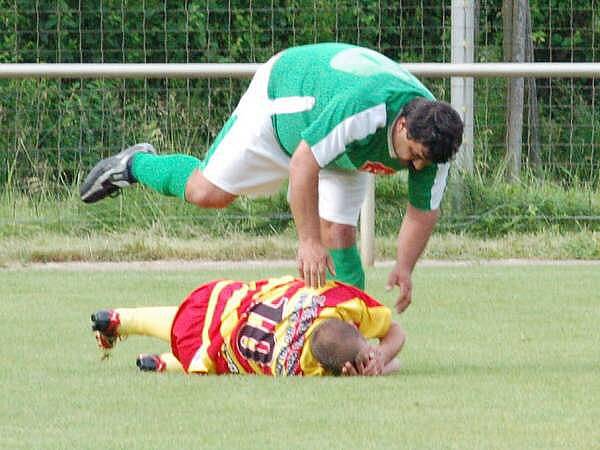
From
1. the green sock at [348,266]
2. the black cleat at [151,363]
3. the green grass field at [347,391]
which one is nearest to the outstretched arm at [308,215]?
the green grass field at [347,391]

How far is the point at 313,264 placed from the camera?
19.9 ft

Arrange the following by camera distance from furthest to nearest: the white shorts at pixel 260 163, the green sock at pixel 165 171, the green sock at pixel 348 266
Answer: the green sock at pixel 165 171 → the green sock at pixel 348 266 → the white shorts at pixel 260 163

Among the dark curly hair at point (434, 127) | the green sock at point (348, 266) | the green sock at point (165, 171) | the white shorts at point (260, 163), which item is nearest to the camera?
the dark curly hair at point (434, 127)

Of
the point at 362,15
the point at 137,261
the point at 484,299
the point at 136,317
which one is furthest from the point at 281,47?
the point at 136,317

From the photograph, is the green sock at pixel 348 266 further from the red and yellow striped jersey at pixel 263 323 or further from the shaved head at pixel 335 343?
the shaved head at pixel 335 343

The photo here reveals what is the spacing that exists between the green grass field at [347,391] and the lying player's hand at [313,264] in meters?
0.36

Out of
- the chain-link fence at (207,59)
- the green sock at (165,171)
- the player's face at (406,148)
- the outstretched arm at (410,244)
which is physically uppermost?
the player's face at (406,148)

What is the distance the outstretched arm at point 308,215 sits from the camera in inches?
239

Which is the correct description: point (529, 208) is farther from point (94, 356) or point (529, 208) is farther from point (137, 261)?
point (94, 356)

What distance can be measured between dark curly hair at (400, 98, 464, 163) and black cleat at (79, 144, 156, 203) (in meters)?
2.02

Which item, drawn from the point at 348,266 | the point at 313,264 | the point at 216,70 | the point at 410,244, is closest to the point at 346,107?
the point at 313,264

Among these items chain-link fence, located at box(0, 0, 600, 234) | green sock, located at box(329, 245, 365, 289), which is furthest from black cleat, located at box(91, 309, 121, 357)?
chain-link fence, located at box(0, 0, 600, 234)

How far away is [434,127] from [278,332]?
950 mm

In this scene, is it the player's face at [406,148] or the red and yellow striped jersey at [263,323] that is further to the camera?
the red and yellow striped jersey at [263,323]
